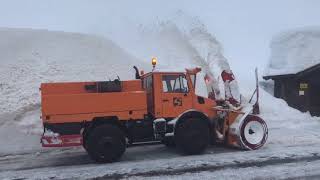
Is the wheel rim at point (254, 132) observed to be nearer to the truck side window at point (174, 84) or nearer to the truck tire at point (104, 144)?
the truck side window at point (174, 84)

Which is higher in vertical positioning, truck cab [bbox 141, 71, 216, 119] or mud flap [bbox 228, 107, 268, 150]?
truck cab [bbox 141, 71, 216, 119]

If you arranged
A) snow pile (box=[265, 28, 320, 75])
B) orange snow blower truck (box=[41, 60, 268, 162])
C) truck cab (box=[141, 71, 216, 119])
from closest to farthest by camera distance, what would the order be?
1. orange snow blower truck (box=[41, 60, 268, 162])
2. truck cab (box=[141, 71, 216, 119])
3. snow pile (box=[265, 28, 320, 75])

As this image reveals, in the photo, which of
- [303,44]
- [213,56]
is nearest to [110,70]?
[213,56]

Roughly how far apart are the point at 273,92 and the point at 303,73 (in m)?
3.25

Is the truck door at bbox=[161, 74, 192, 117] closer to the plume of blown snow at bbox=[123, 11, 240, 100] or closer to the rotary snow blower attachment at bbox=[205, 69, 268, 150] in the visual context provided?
the rotary snow blower attachment at bbox=[205, 69, 268, 150]

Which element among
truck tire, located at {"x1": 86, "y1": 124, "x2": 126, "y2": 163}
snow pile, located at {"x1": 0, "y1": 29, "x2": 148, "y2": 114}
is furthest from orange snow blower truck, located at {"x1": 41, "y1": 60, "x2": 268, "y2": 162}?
snow pile, located at {"x1": 0, "y1": 29, "x2": 148, "y2": 114}

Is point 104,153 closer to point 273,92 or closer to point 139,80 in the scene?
point 139,80

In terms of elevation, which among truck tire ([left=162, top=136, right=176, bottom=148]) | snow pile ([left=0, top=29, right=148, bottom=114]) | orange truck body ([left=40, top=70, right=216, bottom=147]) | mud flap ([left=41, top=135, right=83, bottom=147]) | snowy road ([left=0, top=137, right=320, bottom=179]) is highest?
snow pile ([left=0, top=29, right=148, bottom=114])

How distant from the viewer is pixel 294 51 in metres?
26.6

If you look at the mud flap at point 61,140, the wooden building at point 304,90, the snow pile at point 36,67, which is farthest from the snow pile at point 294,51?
the mud flap at point 61,140

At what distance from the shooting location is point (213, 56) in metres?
24.2

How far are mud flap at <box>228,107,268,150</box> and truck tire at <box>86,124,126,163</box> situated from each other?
125 inches

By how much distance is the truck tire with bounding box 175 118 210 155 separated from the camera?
1224 centimetres

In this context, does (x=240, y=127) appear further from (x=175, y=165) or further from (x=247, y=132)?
(x=175, y=165)
